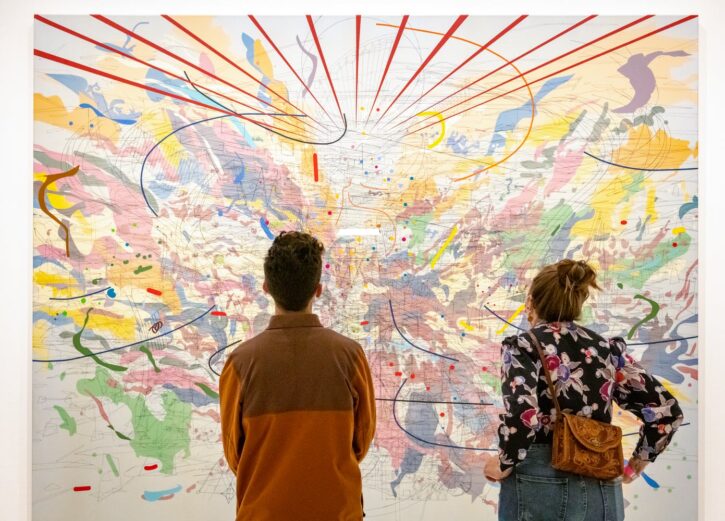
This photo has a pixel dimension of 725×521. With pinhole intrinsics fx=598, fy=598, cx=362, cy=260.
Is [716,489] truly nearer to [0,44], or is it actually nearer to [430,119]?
[430,119]

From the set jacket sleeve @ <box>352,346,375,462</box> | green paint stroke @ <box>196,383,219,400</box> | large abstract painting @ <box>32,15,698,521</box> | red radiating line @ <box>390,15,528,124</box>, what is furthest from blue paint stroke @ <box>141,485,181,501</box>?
red radiating line @ <box>390,15,528,124</box>

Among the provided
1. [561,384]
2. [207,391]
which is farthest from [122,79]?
[561,384]

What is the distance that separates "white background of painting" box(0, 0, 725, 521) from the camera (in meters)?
2.24

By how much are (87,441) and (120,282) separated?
0.60 metres

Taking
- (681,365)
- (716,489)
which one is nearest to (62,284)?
(681,365)

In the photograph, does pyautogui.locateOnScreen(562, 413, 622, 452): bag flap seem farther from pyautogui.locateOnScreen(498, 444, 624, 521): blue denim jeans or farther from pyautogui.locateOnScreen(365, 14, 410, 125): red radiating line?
pyautogui.locateOnScreen(365, 14, 410, 125): red radiating line

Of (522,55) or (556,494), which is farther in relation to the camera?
(522,55)

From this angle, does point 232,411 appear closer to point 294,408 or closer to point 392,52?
point 294,408

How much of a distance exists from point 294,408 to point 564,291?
77 cm

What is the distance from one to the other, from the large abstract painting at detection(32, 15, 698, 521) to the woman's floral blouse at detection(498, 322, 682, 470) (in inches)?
25.5

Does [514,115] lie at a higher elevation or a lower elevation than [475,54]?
lower

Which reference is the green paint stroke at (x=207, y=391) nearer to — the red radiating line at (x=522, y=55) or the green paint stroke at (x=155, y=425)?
the green paint stroke at (x=155, y=425)

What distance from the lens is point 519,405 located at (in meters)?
1.52

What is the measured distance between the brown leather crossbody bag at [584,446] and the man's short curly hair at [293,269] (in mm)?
616
